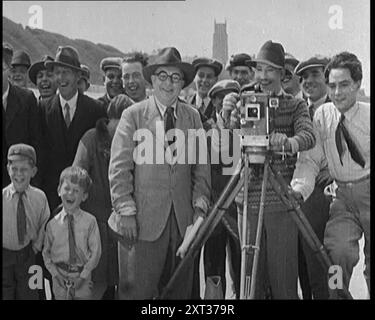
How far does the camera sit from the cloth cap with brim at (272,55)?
4.14m

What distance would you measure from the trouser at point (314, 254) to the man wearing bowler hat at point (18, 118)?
1587 mm

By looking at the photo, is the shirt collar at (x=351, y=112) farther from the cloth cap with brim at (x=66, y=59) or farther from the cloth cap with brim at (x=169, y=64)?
the cloth cap with brim at (x=66, y=59)

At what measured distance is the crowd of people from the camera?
4.11 meters

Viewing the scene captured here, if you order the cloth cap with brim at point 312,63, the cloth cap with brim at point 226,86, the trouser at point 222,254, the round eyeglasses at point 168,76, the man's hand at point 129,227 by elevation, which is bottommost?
the trouser at point 222,254

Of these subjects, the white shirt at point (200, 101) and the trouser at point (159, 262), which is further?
the white shirt at point (200, 101)

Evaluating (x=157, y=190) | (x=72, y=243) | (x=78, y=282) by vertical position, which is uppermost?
(x=157, y=190)

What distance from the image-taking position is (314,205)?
417 cm

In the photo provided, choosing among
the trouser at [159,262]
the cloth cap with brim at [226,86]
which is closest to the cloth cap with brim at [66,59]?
the cloth cap with brim at [226,86]

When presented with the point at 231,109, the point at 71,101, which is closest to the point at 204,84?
the point at 231,109

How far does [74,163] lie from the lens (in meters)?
4.16

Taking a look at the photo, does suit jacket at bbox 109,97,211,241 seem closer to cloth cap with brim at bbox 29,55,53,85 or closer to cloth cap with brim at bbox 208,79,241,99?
cloth cap with brim at bbox 208,79,241,99

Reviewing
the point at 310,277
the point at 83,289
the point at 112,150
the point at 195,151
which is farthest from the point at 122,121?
the point at 310,277

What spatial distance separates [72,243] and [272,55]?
160 cm

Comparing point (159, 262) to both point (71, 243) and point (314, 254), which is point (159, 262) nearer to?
point (71, 243)
